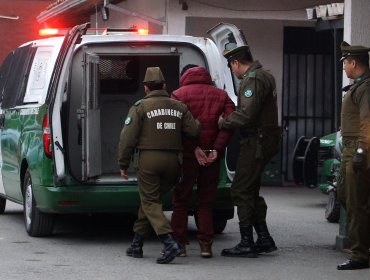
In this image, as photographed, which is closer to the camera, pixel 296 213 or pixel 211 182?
pixel 211 182

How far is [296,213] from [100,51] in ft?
16.9

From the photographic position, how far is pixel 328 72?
20719 millimetres

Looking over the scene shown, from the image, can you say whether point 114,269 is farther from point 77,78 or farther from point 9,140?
point 9,140

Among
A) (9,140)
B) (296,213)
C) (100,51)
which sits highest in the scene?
(100,51)

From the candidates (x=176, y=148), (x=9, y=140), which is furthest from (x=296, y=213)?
(x=176, y=148)

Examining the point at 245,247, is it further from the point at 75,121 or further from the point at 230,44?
the point at 230,44

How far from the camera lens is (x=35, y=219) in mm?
11422

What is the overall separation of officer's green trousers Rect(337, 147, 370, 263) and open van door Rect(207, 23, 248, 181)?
180 cm

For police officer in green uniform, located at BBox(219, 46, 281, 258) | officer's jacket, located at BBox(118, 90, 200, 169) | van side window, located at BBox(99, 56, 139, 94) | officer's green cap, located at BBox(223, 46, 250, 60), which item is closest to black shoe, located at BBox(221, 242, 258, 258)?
police officer in green uniform, located at BBox(219, 46, 281, 258)

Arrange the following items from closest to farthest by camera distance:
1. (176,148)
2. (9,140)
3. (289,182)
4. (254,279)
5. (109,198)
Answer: (254,279)
(176,148)
(109,198)
(9,140)
(289,182)

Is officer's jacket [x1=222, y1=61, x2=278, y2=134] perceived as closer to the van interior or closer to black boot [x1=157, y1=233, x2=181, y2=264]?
black boot [x1=157, y1=233, x2=181, y2=264]

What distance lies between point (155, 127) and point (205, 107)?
59 centimetres

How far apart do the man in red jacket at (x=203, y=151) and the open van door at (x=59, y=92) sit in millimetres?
1240

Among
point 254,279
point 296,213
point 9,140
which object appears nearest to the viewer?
point 254,279
